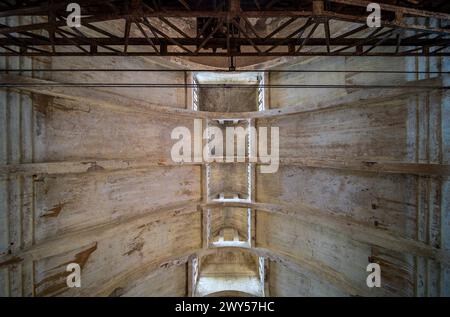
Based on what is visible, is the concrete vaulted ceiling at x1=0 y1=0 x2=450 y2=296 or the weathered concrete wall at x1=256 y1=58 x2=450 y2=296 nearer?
the concrete vaulted ceiling at x1=0 y1=0 x2=450 y2=296

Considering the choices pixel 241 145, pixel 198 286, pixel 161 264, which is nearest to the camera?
pixel 161 264

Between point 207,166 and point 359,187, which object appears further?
point 207,166

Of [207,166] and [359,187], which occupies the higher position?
[207,166]

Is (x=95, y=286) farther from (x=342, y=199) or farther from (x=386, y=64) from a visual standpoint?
(x=386, y=64)

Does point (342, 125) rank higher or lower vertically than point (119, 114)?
lower

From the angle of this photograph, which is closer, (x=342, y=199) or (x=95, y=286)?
(x=95, y=286)

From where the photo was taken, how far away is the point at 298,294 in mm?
9203

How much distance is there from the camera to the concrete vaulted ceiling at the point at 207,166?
5.50m

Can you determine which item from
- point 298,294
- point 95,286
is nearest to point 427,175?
point 298,294

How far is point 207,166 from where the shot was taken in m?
10.2

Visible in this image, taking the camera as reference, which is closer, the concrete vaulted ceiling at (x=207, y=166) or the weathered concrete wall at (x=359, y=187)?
the concrete vaulted ceiling at (x=207, y=166)

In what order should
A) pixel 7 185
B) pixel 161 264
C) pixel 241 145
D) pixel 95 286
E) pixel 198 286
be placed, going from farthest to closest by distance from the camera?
pixel 241 145 < pixel 198 286 < pixel 161 264 < pixel 95 286 < pixel 7 185

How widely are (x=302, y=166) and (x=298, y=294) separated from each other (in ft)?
20.5

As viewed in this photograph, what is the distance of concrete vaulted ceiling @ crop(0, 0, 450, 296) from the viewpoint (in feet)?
18.0
